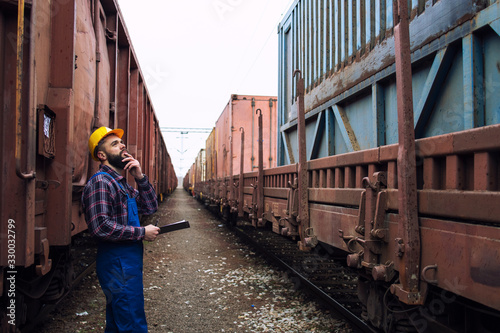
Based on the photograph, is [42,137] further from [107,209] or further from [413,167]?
[413,167]

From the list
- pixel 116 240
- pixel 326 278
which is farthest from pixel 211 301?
pixel 116 240

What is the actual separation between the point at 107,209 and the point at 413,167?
1961mm

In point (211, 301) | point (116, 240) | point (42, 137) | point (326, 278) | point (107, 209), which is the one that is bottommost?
point (211, 301)

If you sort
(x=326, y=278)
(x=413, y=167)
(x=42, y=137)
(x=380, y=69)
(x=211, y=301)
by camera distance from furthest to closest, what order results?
1. (x=326, y=278)
2. (x=211, y=301)
3. (x=380, y=69)
4. (x=42, y=137)
5. (x=413, y=167)

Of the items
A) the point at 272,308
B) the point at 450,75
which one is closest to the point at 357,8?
the point at 450,75

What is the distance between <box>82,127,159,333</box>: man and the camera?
2.39 metres

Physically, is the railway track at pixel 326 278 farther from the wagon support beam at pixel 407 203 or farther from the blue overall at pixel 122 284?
the blue overall at pixel 122 284

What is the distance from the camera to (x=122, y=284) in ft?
7.91

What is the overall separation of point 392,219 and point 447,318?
730mm

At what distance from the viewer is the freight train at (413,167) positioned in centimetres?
190

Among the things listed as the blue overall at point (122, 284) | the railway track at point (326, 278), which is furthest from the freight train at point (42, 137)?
the railway track at point (326, 278)

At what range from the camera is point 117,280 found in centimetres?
241

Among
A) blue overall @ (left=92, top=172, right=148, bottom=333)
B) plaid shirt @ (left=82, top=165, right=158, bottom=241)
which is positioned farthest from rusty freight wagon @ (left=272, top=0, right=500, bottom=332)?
plaid shirt @ (left=82, top=165, right=158, bottom=241)

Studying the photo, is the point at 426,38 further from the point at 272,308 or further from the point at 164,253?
the point at 164,253
